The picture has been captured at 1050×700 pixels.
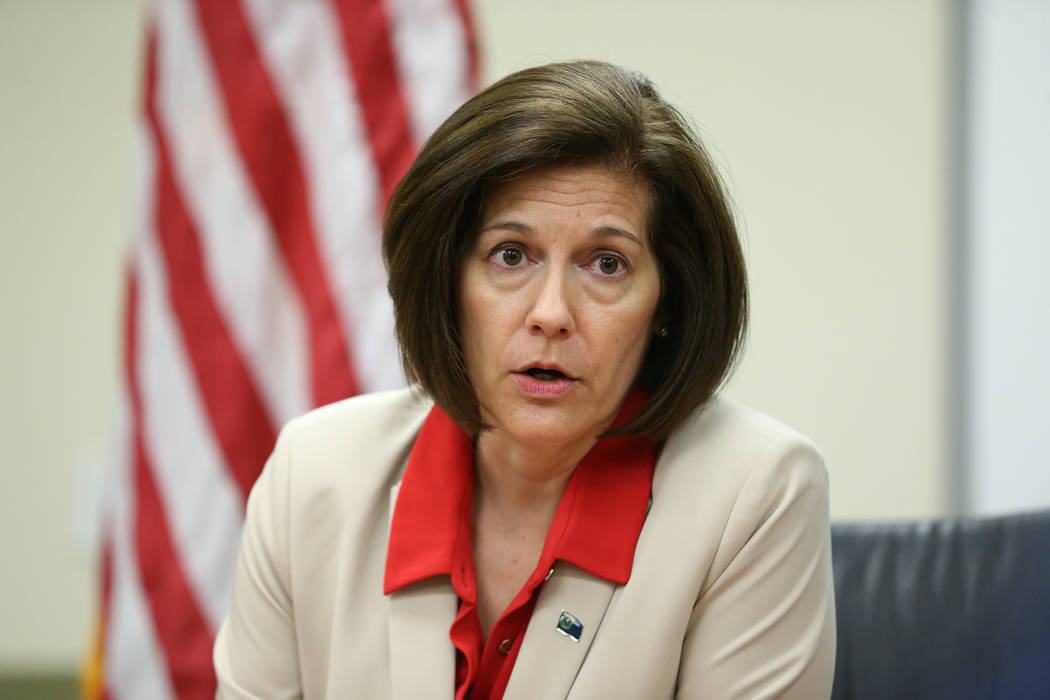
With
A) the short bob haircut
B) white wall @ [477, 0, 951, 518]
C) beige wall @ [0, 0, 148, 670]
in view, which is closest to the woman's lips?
the short bob haircut

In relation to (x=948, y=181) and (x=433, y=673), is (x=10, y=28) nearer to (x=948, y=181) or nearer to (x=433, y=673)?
(x=433, y=673)

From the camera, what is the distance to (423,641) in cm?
143

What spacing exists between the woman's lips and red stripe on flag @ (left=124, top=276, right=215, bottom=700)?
1.17 m

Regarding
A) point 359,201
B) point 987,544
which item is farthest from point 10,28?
Result: point 987,544

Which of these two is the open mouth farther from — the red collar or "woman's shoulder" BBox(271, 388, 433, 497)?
"woman's shoulder" BBox(271, 388, 433, 497)

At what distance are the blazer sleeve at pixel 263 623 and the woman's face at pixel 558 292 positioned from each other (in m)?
0.41

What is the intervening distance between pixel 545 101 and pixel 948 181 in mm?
1841

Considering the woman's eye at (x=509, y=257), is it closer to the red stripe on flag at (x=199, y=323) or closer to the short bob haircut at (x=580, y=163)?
the short bob haircut at (x=580, y=163)

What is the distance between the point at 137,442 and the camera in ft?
7.31

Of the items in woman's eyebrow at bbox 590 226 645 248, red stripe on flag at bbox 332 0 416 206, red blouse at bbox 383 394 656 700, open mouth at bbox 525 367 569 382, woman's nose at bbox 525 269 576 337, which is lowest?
red blouse at bbox 383 394 656 700

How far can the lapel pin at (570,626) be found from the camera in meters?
1.40

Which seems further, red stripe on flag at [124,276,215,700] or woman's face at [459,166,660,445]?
red stripe on flag at [124,276,215,700]

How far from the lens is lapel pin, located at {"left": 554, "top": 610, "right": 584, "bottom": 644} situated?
1400 millimetres

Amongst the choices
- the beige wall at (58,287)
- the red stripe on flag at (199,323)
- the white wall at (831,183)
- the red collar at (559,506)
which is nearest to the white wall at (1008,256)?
the white wall at (831,183)
